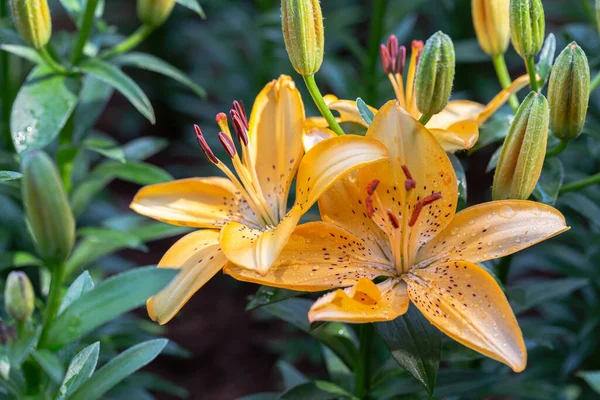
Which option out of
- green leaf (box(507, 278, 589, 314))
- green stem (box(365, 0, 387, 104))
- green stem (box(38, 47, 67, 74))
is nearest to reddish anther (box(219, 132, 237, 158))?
green stem (box(38, 47, 67, 74))

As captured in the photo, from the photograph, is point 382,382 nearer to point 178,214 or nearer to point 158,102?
point 178,214

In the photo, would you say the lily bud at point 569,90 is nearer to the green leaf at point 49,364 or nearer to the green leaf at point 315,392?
the green leaf at point 315,392

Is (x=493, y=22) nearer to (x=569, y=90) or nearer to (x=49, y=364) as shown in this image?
(x=569, y=90)

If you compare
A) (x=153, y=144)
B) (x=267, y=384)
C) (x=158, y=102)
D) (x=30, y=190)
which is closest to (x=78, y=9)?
(x=153, y=144)

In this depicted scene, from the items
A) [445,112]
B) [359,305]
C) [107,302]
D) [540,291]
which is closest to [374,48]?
[445,112]

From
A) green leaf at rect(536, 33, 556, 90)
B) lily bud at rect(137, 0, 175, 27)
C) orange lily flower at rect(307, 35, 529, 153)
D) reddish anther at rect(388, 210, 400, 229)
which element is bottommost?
reddish anther at rect(388, 210, 400, 229)

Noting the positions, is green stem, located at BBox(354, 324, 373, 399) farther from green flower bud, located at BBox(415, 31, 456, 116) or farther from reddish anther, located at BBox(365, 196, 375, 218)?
green flower bud, located at BBox(415, 31, 456, 116)
